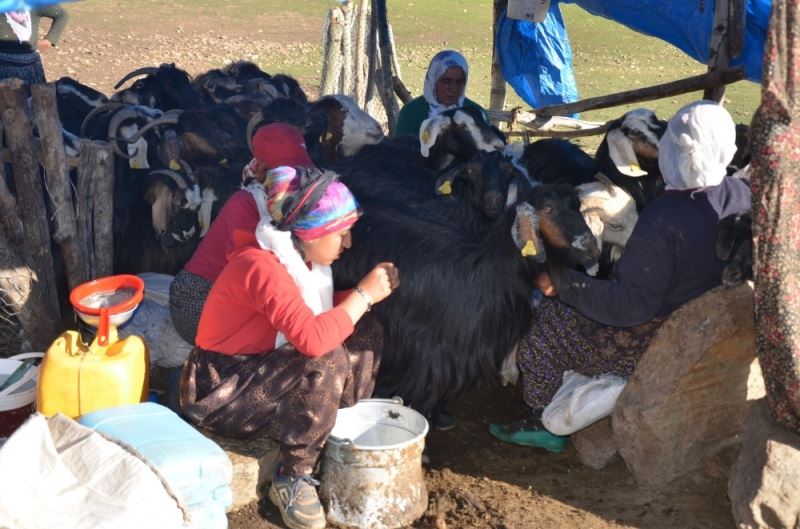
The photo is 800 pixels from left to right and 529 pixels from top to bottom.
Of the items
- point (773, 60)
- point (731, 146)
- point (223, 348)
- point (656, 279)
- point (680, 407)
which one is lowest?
point (680, 407)

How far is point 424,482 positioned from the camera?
3.86m

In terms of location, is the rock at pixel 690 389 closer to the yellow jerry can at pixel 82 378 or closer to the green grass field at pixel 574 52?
the yellow jerry can at pixel 82 378

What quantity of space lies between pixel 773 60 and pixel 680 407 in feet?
4.59

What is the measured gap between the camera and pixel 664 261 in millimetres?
3727

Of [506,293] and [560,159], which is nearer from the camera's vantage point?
[506,293]

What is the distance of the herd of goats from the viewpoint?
4.27 m

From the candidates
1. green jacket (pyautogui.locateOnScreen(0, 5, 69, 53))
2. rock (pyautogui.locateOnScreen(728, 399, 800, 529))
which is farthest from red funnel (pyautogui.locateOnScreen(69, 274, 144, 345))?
green jacket (pyautogui.locateOnScreen(0, 5, 69, 53))

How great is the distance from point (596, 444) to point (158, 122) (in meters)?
2.84

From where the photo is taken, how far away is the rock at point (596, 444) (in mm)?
4117

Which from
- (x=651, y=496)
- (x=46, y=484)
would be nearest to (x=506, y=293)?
(x=651, y=496)

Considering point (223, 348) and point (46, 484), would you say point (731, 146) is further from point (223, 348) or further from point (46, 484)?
point (46, 484)

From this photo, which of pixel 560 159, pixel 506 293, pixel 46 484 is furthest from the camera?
pixel 560 159

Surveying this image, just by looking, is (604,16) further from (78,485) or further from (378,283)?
(78,485)

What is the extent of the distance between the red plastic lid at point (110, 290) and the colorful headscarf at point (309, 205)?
65cm
